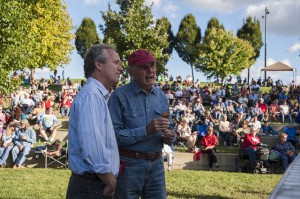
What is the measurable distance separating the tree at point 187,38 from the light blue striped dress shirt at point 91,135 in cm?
6321

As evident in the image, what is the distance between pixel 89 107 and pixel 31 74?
42538 millimetres

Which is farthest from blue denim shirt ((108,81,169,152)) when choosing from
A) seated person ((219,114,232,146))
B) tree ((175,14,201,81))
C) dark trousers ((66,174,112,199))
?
tree ((175,14,201,81))

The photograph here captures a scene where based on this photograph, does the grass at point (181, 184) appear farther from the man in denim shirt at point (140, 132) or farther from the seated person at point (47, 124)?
the man in denim shirt at point (140, 132)

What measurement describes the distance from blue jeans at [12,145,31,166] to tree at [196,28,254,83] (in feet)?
143

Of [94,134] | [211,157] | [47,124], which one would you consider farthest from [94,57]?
[47,124]

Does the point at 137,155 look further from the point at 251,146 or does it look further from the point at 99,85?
the point at 251,146

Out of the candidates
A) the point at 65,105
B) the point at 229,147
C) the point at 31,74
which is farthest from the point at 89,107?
the point at 31,74

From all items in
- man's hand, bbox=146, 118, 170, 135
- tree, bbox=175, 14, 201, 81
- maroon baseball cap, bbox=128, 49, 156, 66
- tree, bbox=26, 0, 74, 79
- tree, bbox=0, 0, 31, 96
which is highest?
tree, bbox=175, 14, 201, 81

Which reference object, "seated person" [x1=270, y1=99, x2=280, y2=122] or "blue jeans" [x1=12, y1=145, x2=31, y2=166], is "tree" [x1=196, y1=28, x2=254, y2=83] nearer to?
"seated person" [x1=270, y1=99, x2=280, y2=122]

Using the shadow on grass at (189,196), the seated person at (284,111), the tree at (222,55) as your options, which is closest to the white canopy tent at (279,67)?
the tree at (222,55)

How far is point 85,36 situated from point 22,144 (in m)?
60.5

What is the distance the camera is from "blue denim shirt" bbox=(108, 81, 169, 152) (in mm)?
3780

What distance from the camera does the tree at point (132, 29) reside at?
3838cm

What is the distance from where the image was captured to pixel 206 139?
14.7 meters
